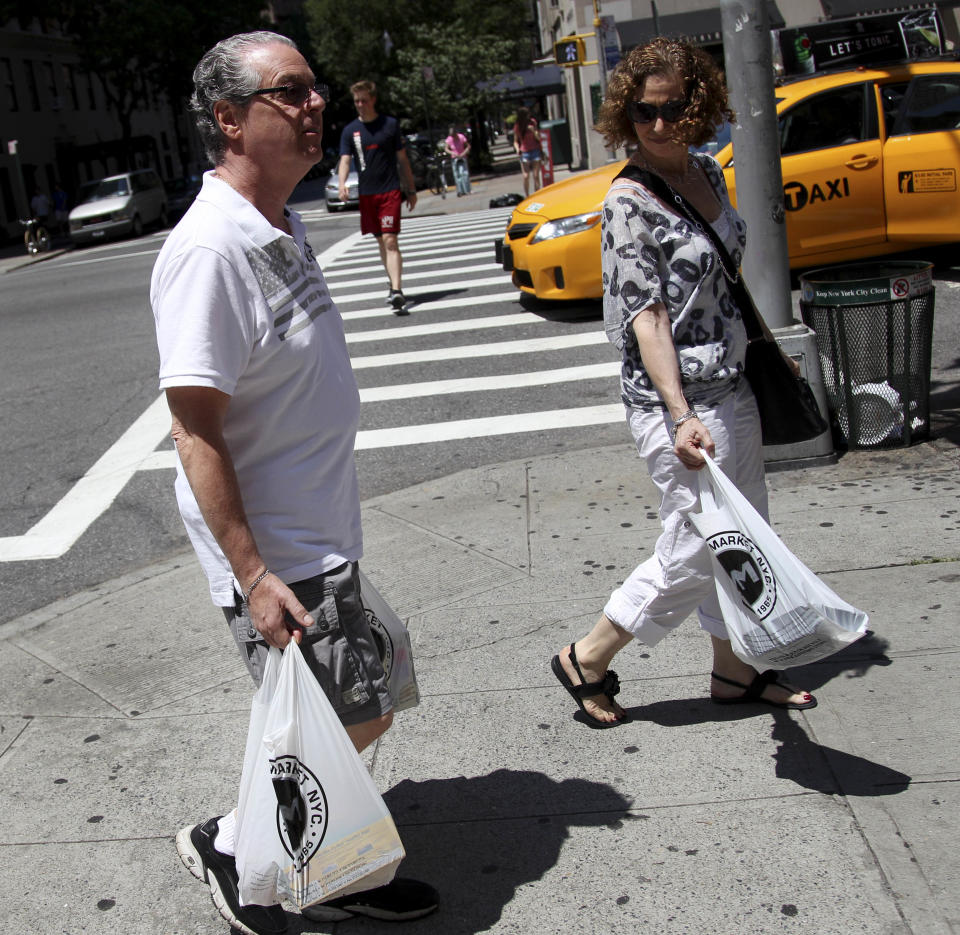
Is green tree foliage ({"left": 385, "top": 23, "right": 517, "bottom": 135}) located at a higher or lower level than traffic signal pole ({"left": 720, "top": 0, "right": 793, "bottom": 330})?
higher

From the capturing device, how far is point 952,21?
853 inches

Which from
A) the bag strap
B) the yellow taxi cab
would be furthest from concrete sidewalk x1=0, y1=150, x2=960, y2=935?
Answer: the yellow taxi cab

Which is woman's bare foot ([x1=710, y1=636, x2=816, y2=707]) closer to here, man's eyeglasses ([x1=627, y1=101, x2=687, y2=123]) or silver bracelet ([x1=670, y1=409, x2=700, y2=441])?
silver bracelet ([x1=670, y1=409, x2=700, y2=441])

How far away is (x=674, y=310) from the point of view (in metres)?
3.08

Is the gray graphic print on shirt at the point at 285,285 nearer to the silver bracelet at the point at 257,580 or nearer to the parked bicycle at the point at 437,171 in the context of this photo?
the silver bracelet at the point at 257,580

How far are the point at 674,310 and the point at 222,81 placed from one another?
1347 mm

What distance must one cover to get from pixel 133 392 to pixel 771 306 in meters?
5.74

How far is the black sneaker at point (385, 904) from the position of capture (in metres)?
2.71

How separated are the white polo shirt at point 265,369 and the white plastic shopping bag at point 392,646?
0.67 feet

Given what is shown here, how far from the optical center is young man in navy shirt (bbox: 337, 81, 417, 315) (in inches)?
420

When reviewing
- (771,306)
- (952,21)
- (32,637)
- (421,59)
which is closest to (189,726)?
(32,637)

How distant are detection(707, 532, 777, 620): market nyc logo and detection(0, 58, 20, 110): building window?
4831cm

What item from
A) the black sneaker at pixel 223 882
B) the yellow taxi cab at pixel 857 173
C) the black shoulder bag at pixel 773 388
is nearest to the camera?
the black sneaker at pixel 223 882

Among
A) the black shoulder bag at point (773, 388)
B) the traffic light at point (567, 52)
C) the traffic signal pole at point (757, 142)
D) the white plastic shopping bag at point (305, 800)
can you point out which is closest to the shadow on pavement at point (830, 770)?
the black shoulder bag at point (773, 388)
